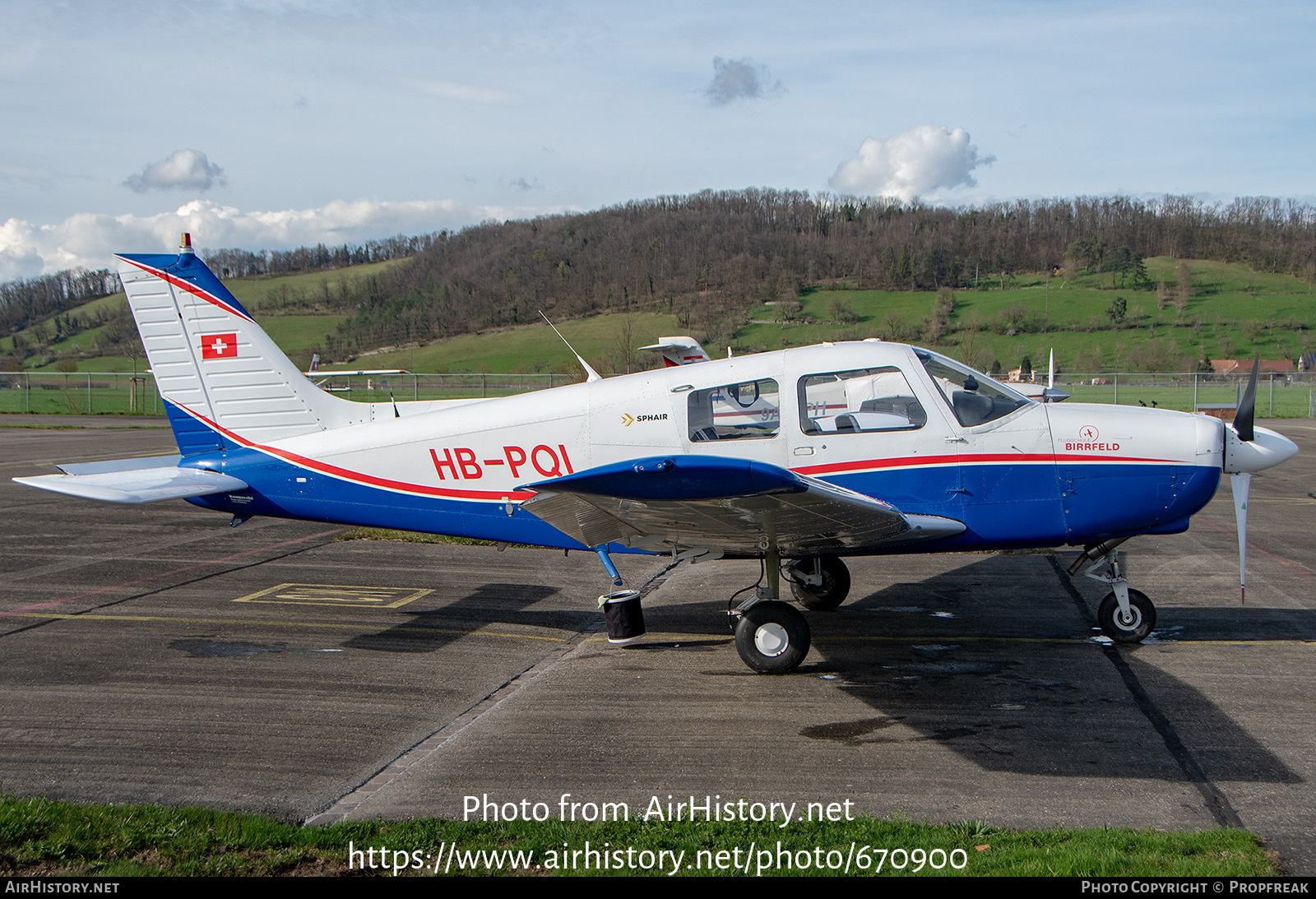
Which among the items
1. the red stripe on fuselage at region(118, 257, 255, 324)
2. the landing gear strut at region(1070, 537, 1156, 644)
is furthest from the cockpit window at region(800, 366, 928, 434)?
the red stripe on fuselage at region(118, 257, 255, 324)

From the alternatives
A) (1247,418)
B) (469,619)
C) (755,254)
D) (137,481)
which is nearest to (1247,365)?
(755,254)

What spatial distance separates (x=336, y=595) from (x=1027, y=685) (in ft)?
22.7

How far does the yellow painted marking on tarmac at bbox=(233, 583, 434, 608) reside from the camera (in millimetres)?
9008

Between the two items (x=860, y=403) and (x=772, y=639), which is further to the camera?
(x=860, y=403)

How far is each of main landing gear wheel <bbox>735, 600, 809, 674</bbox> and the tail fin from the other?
14.2ft

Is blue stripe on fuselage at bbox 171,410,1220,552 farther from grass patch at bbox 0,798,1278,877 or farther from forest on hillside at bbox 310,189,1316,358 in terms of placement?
forest on hillside at bbox 310,189,1316,358

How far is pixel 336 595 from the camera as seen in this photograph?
9.33 metres

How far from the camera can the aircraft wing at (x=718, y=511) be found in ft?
16.1

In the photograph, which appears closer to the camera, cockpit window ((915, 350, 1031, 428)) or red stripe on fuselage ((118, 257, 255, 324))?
cockpit window ((915, 350, 1031, 428))

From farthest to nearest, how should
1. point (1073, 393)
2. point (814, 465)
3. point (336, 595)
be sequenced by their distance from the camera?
point (1073, 393) → point (336, 595) → point (814, 465)

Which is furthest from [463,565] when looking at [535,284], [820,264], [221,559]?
[535,284]

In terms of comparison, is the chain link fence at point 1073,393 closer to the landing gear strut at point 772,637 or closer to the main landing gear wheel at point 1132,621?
the landing gear strut at point 772,637

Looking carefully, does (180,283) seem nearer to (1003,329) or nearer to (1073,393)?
(1073,393)

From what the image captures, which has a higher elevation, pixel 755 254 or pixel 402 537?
pixel 755 254
